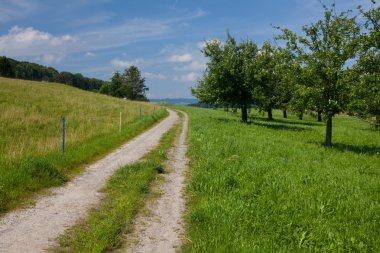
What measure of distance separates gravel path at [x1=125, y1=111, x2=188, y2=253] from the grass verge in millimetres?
283

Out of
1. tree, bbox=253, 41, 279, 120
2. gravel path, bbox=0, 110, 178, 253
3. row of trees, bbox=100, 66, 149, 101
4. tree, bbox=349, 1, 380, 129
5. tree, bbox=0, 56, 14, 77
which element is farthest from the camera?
row of trees, bbox=100, 66, 149, 101

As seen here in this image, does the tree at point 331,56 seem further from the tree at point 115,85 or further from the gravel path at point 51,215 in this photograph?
the tree at point 115,85

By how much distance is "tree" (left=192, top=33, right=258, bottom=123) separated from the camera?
36.2m

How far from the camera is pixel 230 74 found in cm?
3650

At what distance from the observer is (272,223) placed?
7.78 meters

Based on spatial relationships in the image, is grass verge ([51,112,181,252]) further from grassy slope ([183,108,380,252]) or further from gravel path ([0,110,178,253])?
grassy slope ([183,108,380,252])

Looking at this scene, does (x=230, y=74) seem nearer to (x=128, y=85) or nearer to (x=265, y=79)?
(x=265, y=79)

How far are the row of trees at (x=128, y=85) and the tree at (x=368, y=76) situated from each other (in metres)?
126

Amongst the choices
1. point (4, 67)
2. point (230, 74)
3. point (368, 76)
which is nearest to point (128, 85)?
point (4, 67)

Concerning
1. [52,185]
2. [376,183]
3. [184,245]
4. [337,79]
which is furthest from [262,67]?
[184,245]

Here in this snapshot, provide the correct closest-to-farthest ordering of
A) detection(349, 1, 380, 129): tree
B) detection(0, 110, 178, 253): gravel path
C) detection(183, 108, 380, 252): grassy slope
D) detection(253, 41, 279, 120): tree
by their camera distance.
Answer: detection(0, 110, 178, 253): gravel path → detection(183, 108, 380, 252): grassy slope → detection(349, 1, 380, 129): tree → detection(253, 41, 279, 120): tree

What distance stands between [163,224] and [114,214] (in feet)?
3.88

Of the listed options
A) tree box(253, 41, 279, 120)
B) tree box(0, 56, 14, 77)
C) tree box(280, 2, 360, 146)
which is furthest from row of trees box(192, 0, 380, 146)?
tree box(0, 56, 14, 77)

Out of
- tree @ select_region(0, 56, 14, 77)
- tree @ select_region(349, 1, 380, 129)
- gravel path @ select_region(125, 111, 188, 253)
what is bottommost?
gravel path @ select_region(125, 111, 188, 253)
